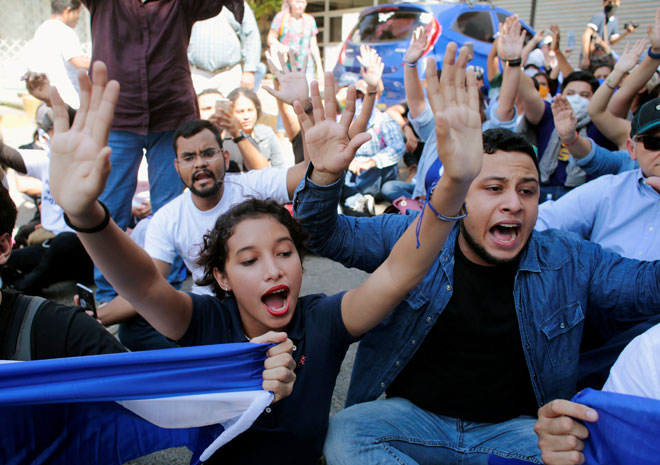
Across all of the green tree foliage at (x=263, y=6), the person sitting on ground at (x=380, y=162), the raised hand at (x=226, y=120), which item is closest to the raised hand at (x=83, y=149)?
the raised hand at (x=226, y=120)

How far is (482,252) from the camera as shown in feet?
6.38

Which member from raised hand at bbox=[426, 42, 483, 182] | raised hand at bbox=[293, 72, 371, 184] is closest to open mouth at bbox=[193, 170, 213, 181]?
raised hand at bbox=[293, 72, 371, 184]

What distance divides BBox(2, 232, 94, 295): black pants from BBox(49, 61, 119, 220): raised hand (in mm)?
2985

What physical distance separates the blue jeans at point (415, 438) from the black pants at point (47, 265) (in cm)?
299

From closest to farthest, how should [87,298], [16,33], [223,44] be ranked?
[87,298] → [223,44] → [16,33]

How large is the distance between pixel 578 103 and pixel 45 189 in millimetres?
4385

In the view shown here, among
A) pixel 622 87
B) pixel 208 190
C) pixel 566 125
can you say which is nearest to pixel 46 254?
pixel 208 190

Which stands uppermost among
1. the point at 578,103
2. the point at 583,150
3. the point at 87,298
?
the point at 578,103

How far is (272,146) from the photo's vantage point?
5301mm

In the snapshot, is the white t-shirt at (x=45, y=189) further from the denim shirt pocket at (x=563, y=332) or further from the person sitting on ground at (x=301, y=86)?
the denim shirt pocket at (x=563, y=332)

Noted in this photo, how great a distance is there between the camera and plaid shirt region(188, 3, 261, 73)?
6.20 m

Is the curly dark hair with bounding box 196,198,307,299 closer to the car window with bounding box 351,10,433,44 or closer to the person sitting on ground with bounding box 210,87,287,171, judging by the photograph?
the person sitting on ground with bounding box 210,87,287,171

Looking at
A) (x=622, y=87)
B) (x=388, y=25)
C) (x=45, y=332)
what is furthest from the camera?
(x=388, y=25)

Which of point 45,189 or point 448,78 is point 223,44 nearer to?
point 45,189
